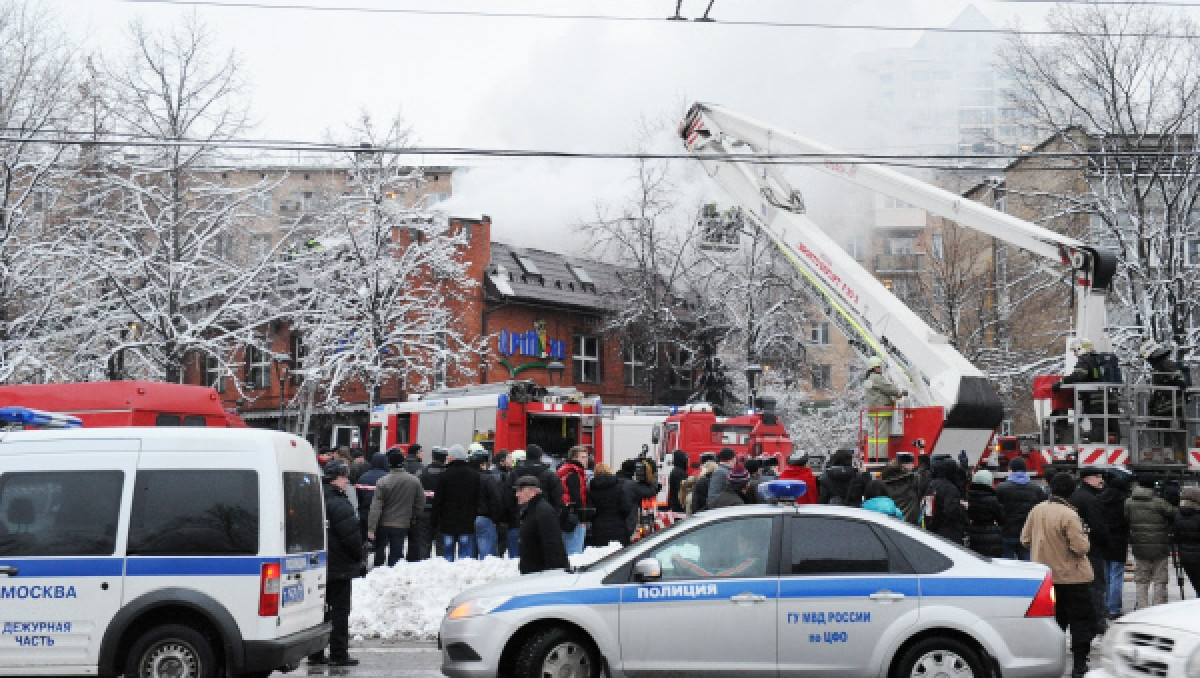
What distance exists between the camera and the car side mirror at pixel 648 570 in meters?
8.16

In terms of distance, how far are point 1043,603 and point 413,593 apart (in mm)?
7452

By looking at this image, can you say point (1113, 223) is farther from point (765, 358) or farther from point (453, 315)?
point (453, 315)

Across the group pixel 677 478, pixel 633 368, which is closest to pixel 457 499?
pixel 677 478

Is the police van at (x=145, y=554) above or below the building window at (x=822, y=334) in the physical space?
below

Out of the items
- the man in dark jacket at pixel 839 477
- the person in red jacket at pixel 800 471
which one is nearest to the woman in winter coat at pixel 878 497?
the man in dark jacket at pixel 839 477

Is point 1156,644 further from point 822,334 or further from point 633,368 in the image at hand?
point 822,334

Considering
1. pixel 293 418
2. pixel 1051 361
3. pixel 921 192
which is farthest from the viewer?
pixel 293 418

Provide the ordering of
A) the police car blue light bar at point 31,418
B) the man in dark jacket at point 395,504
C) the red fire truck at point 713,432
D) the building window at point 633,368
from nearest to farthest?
1. the police car blue light bar at point 31,418
2. the man in dark jacket at point 395,504
3. the red fire truck at point 713,432
4. the building window at point 633,368

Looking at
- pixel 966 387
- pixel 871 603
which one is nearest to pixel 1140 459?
pixel 966 387

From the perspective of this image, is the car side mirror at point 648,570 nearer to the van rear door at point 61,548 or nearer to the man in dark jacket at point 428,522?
the van rear door at point 61,548

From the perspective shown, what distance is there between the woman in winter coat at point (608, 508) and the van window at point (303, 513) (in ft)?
19.6

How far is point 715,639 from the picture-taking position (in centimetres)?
811

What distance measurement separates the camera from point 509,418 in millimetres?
24422

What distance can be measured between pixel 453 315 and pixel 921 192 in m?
23.0
